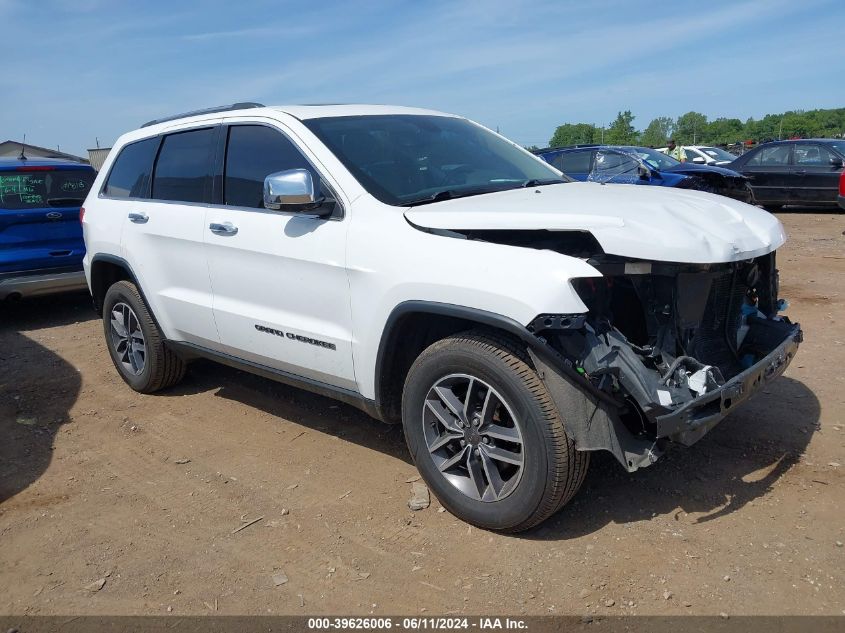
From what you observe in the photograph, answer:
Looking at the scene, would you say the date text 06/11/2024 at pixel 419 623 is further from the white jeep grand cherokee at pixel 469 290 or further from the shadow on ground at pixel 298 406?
the shadow on ground at pixel 298 406

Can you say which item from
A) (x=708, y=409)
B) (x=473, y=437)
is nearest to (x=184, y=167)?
(x=473, y=437)

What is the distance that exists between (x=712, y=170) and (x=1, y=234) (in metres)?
11.2

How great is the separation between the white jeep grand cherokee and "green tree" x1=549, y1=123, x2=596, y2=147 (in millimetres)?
65231

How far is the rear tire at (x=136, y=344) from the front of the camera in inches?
204

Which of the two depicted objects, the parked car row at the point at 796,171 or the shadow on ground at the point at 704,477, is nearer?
the shadow on ground at the point at 704,477

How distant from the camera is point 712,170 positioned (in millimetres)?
13039

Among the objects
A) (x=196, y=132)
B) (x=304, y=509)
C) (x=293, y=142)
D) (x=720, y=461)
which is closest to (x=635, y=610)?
(x=720, y=461)

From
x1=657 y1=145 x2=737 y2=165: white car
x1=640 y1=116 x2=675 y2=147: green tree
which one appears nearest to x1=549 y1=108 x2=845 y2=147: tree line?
x1=640 y1=116 x2=675 y2=147: green tree

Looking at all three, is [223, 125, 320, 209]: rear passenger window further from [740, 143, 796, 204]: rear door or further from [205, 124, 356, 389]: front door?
[740, 143, 796, 204]: rear door

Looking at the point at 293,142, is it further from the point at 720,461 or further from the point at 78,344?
the point at 78,344

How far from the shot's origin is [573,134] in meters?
76.0

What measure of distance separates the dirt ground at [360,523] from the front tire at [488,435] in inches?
7.6

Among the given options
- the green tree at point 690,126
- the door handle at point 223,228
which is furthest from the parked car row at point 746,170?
the green tree at point 690,126

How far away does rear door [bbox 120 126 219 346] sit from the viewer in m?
4.54
